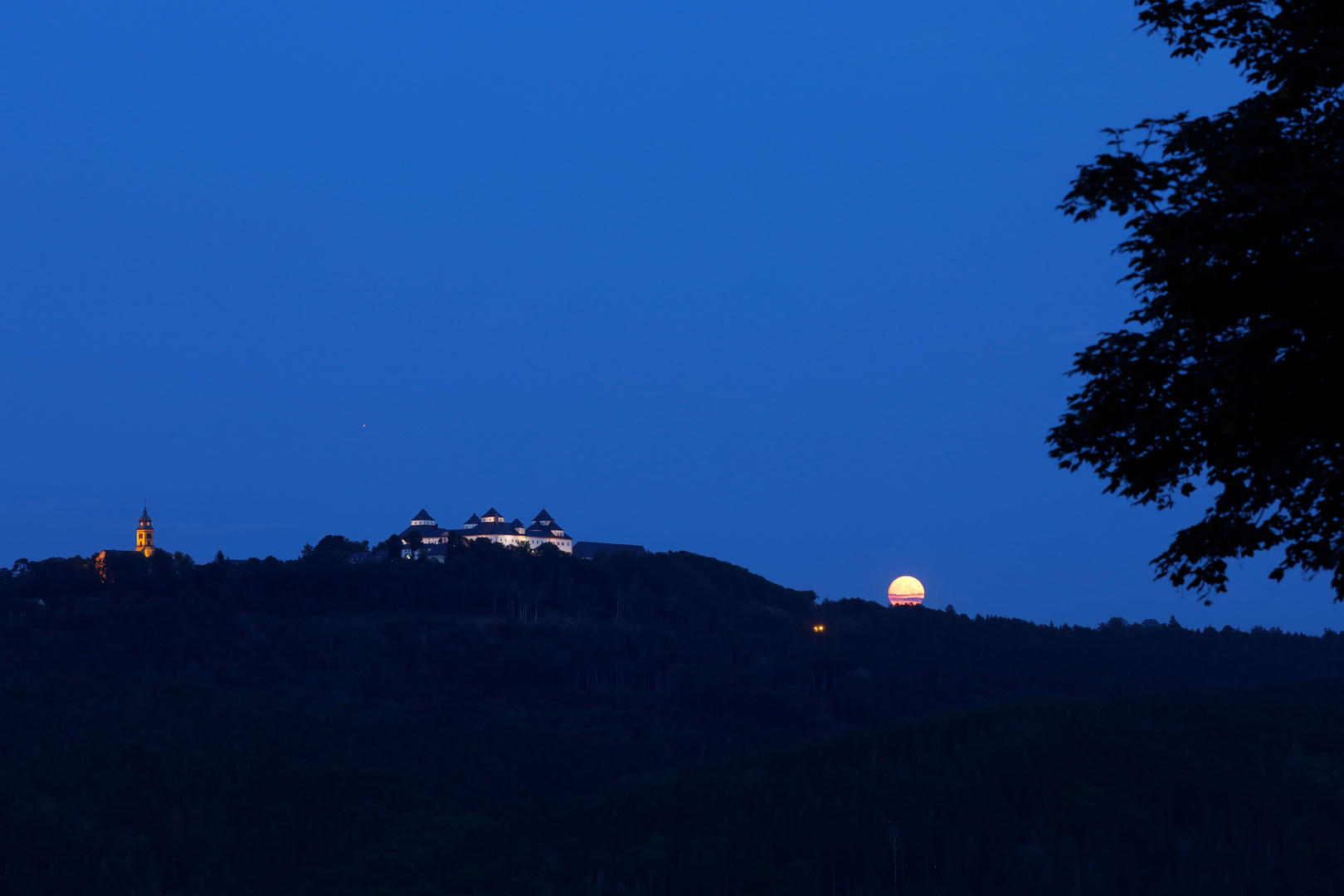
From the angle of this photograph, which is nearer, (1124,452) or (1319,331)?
(1319,331)

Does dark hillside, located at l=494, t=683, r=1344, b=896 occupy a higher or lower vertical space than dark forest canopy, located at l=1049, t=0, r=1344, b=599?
lower

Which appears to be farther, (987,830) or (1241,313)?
(987,830)

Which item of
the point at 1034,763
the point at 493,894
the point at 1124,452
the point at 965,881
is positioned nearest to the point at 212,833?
the point at 493,894

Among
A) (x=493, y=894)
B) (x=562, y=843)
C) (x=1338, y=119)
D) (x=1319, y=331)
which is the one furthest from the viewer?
(x=562, y=843)

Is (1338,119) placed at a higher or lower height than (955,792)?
higher

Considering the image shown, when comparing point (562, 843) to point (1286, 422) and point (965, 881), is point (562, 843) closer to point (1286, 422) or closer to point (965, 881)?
point (965, 881)

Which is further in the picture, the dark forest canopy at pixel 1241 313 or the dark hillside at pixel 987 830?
the dark hillside at pixel 987 830

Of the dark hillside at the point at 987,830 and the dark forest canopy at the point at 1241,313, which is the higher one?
the dark forest canopy at the point at 1241,313

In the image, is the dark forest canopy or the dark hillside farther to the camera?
the dark hillside

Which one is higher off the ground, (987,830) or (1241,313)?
(1241,313)

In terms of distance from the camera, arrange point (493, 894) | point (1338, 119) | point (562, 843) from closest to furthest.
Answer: point (1338, 119) → point (493, 894) → point (562, 843)

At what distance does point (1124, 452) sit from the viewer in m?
15.0

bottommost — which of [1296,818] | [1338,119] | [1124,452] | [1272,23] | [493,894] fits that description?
[493,894]

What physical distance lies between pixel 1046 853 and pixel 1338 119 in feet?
568
